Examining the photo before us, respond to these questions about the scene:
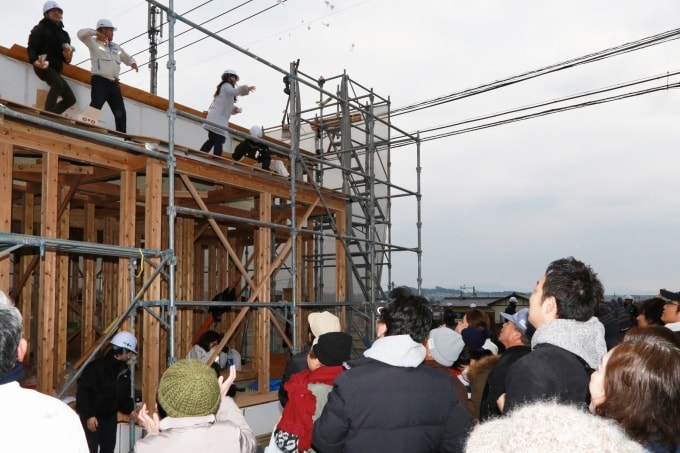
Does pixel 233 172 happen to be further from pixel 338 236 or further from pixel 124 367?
pixel 124 367

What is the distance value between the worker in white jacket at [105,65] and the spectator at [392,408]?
5426 mm

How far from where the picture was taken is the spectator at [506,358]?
8.95 ft

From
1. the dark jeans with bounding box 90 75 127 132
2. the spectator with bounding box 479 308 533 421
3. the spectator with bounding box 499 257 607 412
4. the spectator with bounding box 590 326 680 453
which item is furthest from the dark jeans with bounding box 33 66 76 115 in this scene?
the spectator with bounding box 590 326 680 453

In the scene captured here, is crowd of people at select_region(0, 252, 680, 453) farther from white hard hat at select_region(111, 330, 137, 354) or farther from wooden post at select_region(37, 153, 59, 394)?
wooden post at select_region(37, 153, 59, 394)

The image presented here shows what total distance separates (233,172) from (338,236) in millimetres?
2244

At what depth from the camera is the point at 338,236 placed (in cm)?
905

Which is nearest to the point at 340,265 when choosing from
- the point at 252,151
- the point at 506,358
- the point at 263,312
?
the point at 263,312

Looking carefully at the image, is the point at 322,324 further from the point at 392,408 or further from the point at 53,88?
the point at 53,88

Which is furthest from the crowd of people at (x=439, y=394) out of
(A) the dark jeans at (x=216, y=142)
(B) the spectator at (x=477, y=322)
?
(A) the dark jeans at (x=216, y=142)

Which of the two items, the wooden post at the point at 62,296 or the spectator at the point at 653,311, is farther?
the wooden post at the point at 62,296

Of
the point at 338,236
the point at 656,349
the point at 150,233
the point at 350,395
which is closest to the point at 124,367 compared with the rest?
the point at 150,233

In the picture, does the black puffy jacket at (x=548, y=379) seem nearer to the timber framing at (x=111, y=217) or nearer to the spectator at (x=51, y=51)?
the timber framing at (x=111, y=217)

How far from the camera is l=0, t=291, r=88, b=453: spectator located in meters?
1.74

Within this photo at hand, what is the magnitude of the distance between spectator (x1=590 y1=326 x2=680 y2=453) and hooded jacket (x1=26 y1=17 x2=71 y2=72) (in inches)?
272
